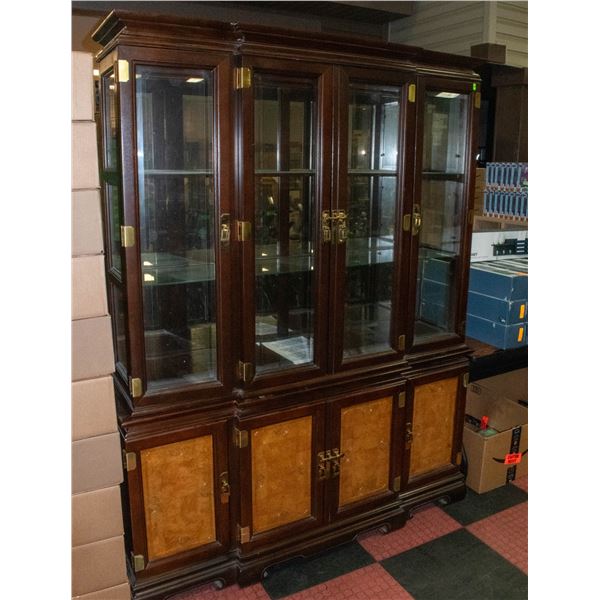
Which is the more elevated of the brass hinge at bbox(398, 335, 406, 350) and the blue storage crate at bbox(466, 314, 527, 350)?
the brass hinge at bbox(398, 335, 406, 350)

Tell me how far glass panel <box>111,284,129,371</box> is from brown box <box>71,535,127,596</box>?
60 centimetres

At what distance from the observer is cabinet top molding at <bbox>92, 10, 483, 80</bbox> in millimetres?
1667

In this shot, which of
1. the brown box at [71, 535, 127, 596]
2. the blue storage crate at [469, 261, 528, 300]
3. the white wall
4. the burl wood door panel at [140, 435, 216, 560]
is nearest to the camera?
the brown box at [71, 535, 127, 596]

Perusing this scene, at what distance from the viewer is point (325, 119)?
2002 millimetres

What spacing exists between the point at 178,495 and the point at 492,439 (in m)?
1.56

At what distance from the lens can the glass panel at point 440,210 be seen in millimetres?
2455

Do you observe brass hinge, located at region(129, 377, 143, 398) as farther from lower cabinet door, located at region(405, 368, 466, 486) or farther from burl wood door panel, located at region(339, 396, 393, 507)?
lower cabinet door, located at region(405, 368, 466, 486)

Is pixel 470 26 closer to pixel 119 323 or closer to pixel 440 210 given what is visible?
pixel 440 210

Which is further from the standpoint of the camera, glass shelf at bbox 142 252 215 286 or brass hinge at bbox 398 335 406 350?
brass hinge at bbox 398 335 406 350

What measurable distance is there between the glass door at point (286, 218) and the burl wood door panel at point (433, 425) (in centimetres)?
64

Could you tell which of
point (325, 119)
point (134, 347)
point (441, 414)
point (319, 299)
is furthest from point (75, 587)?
point (325, 119)

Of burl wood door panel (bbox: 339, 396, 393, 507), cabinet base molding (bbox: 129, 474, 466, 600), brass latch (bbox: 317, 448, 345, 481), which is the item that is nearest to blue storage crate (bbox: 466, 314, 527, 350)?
cabinet base molding (bbox: 129, 474, 466, 600)

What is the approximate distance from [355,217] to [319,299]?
44 cm

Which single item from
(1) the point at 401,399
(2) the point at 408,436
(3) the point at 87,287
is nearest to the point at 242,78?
(3) the point at 87,287
